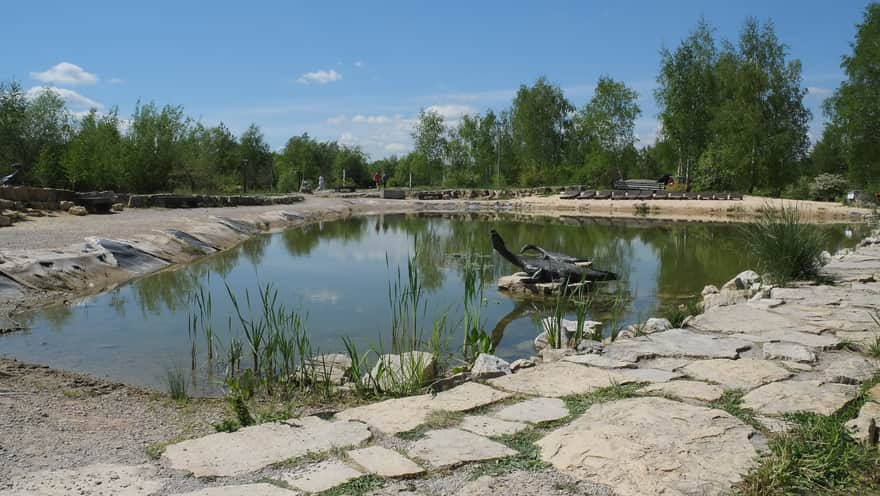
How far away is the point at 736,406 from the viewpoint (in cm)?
338

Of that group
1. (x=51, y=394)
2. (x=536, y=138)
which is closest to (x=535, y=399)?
(x=51, y=394)

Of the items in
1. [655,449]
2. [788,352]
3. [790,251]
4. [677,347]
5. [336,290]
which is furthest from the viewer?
[336,290]

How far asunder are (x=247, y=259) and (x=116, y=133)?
57.0 ft

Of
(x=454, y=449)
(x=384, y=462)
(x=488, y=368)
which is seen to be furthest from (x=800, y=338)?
(x=384, y=462)

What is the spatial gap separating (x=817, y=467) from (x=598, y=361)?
204cm

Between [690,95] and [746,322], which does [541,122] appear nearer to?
[690,95]

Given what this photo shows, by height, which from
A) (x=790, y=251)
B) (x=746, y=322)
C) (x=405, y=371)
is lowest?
(x=405, y=371)

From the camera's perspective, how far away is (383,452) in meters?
2.96

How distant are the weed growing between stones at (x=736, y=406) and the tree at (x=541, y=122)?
45558 mm

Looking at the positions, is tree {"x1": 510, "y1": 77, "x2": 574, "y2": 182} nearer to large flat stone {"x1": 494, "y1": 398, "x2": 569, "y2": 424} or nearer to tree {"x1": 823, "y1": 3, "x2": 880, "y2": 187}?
tree {"x1": 823, "y1": 3, "x2": 880, "y2": 187}

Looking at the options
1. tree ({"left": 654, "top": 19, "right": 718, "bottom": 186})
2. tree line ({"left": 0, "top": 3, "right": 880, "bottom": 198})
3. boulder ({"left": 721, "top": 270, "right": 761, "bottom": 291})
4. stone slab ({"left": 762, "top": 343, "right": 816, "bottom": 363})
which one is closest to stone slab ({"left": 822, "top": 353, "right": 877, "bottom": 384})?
stone slab ({"left": 762, "top": 343, "right": 816, "bottom": 363})

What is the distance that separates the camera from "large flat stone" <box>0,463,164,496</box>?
2609 millimetres

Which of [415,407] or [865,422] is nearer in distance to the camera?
[865,422]

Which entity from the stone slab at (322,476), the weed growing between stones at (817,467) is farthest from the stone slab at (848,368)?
the stone slab at (322,476)
